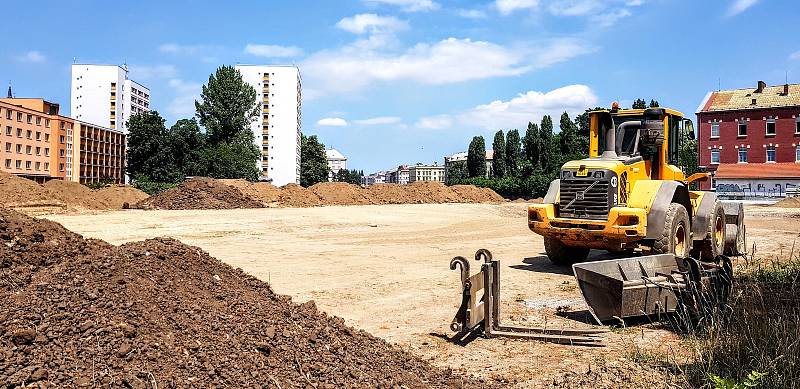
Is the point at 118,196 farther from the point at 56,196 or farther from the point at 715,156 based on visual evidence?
the point at 715,156

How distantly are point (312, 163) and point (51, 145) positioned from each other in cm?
4161

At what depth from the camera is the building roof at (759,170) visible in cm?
5338

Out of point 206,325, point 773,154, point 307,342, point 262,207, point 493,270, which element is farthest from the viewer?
point 773,154


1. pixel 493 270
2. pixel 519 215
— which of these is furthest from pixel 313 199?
pixel 493 270

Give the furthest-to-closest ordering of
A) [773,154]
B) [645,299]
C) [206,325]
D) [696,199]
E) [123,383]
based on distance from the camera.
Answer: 1. [773,154]
2. [696,199]
3. [645,299]
4. [206,325]
5. [123,383]

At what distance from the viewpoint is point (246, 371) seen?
457 centimetres

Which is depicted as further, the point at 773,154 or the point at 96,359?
the point at 773,154

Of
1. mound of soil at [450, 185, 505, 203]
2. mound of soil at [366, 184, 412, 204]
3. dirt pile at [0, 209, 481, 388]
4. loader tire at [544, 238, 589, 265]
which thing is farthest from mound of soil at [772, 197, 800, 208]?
dirt pile at [0, 209, 481, 388]

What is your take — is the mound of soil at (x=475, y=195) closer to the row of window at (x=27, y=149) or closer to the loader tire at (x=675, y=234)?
the loader tire at (x=675, y=234)

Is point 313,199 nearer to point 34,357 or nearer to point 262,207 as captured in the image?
point 262,207

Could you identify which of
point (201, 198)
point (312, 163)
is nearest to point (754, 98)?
point (201, 198)

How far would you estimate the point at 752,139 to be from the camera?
5759 cm

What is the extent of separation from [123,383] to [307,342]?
1841 millimetres

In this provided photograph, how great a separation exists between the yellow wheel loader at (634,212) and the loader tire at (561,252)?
2 centimetres
